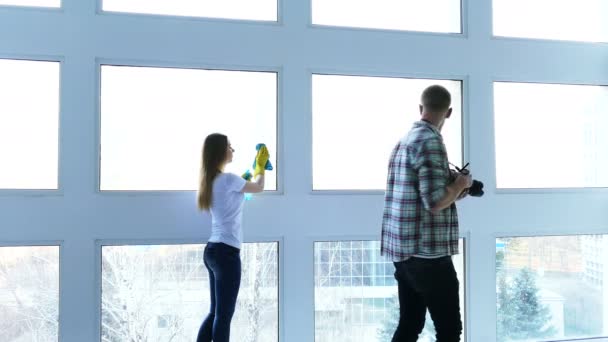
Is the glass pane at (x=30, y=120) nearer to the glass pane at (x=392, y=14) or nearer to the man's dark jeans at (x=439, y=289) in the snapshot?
the glass pane at (x=392, y=14)

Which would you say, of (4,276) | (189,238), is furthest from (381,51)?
(4,276)

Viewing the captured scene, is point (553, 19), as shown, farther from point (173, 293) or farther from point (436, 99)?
point (173, 293)

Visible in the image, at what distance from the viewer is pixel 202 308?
244 cm

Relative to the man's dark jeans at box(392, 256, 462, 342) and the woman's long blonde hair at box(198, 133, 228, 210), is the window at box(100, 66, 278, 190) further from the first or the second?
the man's dark jeans at box(392, 256, 462, 342)

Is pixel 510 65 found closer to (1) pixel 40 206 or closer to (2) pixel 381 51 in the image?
(2) pixel 381 51

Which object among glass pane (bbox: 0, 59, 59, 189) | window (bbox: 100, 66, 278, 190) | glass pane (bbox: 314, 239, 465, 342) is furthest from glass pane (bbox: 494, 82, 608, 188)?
glass pane (bbox: 0, 59, 59, 189)

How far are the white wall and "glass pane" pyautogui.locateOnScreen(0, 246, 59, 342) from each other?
63 mm

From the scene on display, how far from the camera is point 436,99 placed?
190cm

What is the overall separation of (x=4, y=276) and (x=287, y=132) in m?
1.34

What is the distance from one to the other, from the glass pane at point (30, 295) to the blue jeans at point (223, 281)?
69 centimetres

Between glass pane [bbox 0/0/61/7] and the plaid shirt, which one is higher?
glass pane [bbox 0/0/61/7]

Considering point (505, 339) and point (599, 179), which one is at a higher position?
point (599, 179)

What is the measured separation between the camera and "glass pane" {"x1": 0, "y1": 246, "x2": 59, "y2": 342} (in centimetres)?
228

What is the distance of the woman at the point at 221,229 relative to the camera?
2172 millimetres
